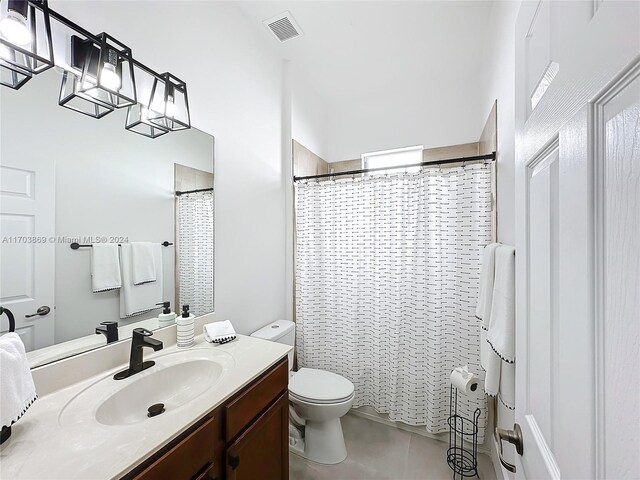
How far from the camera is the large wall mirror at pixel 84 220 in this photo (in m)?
0.90

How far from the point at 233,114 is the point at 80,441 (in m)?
1.74

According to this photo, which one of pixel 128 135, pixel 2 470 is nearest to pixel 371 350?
pixel 2 470

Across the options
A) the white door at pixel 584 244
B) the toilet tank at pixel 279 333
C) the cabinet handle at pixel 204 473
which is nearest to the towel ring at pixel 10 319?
the cabinet handle at pixel 204 473

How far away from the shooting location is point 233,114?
5.86ft

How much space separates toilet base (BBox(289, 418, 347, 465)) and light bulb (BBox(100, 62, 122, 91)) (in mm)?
2075

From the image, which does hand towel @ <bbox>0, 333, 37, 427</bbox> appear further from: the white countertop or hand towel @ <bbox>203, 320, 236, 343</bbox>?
hand towel @ <bbox>203, 320, 236, 343</bbox>

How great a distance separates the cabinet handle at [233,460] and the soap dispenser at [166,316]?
699mm

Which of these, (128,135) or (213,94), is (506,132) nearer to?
(213,94)

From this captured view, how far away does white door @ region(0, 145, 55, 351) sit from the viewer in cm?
87

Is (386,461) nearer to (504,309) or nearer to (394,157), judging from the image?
(504,309)

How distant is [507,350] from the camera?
3.13 feet

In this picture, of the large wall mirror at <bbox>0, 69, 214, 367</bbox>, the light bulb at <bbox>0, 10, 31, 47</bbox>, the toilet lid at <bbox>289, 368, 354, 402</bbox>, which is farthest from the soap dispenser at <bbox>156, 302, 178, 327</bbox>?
the light bulb at <bbox>0, 10, 31, 47</bbox>

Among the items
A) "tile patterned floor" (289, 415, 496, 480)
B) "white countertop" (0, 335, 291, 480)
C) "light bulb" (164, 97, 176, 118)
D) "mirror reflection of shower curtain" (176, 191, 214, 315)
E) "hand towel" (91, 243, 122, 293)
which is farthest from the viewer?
"tile patterned floor" (289, 415, 496, 480)

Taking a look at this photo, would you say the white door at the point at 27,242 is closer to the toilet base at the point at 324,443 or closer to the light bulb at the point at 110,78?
the light bulb at the point at 110,78
